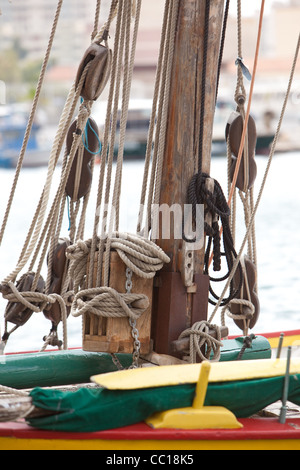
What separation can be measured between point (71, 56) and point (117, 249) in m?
61.9

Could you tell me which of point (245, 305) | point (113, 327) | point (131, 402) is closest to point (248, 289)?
point (245, 305)

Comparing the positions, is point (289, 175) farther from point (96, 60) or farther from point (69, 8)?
point (69, 8)

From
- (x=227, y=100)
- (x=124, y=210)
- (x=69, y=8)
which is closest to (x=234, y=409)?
(x=124, y=210)

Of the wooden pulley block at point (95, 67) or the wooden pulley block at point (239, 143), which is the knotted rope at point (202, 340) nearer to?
the wooden pulley block at point (239, 143)

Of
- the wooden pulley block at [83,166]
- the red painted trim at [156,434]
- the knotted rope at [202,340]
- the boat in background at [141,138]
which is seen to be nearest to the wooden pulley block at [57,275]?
the wooden pulley block at [83,166]

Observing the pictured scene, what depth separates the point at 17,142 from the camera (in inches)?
1363

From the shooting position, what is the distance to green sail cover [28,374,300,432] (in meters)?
2.22

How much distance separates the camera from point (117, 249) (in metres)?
2.66

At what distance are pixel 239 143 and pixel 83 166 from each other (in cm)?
73

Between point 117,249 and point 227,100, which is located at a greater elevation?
point 227,100

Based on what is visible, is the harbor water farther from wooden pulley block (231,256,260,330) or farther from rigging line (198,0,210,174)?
rigging line (198,0,210,174)

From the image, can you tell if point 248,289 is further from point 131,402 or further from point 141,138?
point 141,138

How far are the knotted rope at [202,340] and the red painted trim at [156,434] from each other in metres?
0.46
